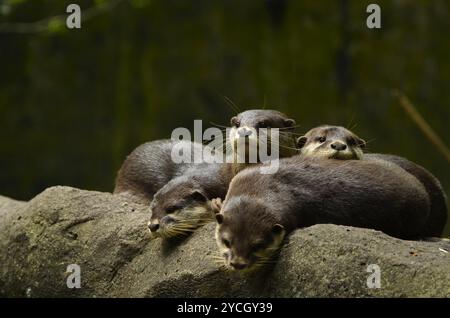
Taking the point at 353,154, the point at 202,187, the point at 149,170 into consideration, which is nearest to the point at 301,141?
the point at 353,154

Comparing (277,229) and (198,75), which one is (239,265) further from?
(198,75)

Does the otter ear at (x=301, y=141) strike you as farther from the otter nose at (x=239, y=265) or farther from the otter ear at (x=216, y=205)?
the otter nose at (x=239, y=265)

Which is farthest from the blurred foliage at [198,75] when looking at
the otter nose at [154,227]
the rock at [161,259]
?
the otter nose at [154,227]

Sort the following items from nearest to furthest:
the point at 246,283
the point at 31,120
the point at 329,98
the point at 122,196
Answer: the point at 246,283, the point at 122,196, the point at 329,98, the point at 31,120

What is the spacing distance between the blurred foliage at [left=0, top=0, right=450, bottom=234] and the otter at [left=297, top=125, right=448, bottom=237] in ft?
12.4

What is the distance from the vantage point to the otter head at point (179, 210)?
4.19 meters

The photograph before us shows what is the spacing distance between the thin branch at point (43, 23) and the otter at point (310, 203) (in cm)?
519

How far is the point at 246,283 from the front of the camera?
145 inches

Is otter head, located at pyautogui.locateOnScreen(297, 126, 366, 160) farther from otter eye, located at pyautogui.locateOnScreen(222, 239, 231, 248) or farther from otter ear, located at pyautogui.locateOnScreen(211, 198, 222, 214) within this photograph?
otter eye, located at pyautogui.locateOnScreen(222, 239, 231, 248)

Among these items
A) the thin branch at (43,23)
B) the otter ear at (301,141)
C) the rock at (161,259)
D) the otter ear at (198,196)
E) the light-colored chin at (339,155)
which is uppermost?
the thin branch at (43,23)
